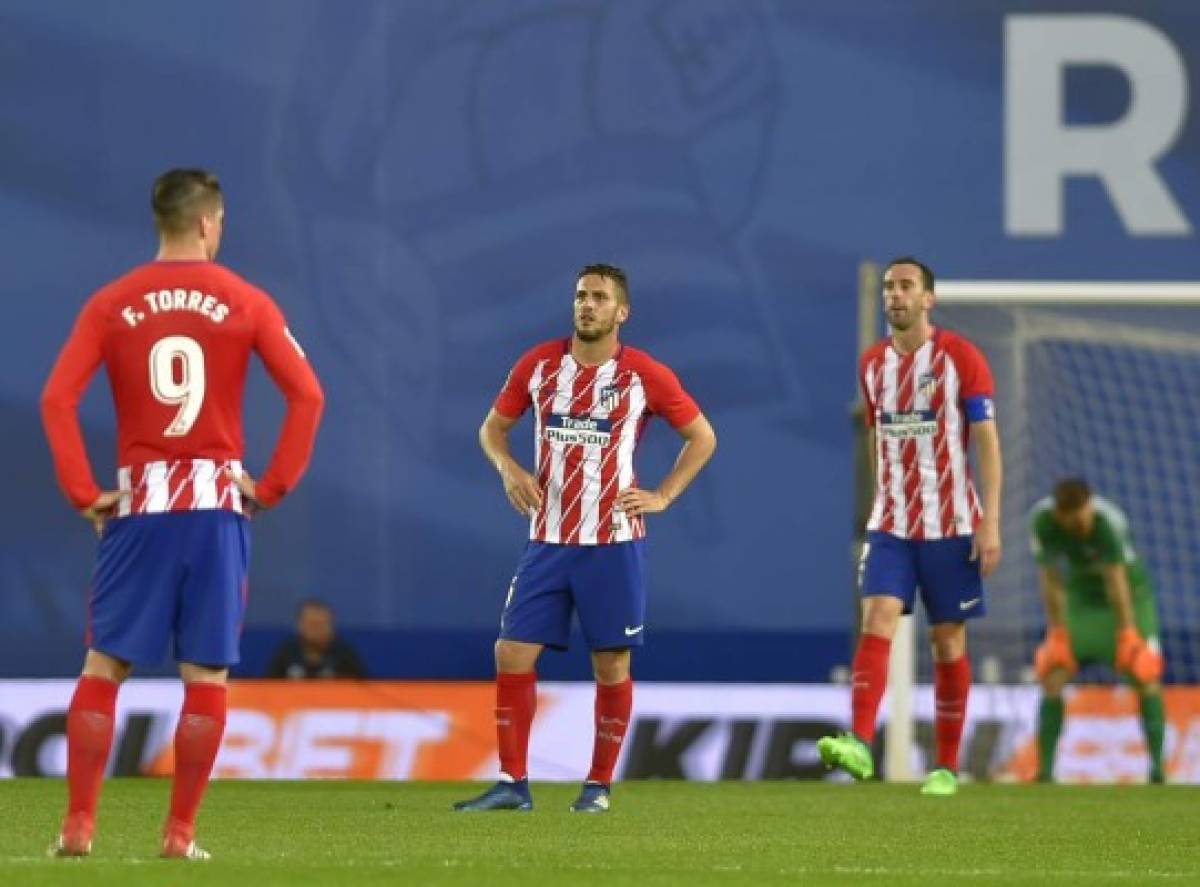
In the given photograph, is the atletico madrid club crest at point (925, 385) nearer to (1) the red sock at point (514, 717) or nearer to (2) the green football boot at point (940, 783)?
(2) the green football boot at point (940, 783)

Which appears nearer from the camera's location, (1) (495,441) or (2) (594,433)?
(2) (594,433)

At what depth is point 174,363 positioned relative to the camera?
6.50 m

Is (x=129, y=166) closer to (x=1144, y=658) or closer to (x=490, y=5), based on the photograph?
(x=490, y=5)

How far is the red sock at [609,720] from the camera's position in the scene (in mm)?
9258


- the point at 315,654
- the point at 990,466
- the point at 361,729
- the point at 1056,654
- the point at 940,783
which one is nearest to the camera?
the point at 990,466

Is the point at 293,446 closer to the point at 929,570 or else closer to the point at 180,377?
the point at 180,377

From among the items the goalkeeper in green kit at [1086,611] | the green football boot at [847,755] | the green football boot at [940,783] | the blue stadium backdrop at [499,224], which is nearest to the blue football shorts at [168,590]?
the green football boot at [847,755]

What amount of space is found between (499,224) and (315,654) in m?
3.05

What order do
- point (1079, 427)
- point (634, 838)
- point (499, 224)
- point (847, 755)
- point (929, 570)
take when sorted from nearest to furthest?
point (634, 838) → point (847, 755) → point (929, 570) → point (1079, 427) → point (499, 224)

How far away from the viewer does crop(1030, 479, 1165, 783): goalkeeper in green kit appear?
13.0m

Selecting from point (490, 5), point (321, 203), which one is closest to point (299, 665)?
point (321, 203)

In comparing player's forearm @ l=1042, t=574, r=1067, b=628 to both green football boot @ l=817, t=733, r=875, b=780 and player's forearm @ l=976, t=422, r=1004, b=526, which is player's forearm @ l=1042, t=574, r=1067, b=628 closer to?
player's forearm @ l=976, t=422, r=1004, b=526

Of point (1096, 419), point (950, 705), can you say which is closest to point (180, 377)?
point (950, 705)

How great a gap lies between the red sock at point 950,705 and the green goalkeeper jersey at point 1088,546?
2370mm
